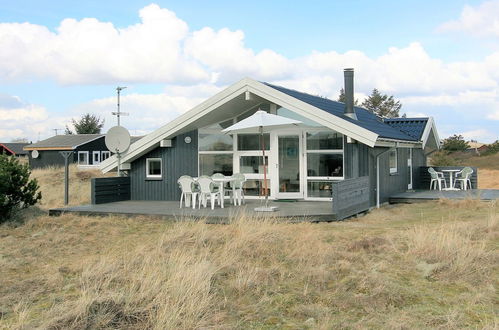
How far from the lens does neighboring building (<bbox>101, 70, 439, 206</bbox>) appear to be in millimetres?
13336

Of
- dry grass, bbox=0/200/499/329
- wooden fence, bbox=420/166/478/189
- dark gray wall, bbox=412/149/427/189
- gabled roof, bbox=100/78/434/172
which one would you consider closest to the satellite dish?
gabled roof, bbox=100/78/434/172

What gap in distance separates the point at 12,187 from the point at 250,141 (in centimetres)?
627

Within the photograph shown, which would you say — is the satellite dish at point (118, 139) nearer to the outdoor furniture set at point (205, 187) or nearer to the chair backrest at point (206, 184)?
the outdoor furniture set at point (205, 187)

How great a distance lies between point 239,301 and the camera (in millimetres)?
5164

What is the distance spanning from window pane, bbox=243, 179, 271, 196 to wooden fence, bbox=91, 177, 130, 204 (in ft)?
12.1

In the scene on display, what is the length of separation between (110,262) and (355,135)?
25.4ft

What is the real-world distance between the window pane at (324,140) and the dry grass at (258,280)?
4.86 meters

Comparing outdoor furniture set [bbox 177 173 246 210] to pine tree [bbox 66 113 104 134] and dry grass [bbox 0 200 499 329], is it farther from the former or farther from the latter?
pine tree [bbox 66 113 104 134]

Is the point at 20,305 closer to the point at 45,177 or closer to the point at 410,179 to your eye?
the point at 410,179

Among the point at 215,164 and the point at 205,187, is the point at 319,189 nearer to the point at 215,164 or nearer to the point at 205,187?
the point at 215,164

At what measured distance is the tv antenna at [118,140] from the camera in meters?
15.2

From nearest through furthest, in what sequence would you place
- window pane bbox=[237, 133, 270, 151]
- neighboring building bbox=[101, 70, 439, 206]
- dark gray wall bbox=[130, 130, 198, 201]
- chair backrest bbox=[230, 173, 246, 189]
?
chair backrest bbox=[230, 173, 246, 189] → neighboring building bbox=[101, 70, 439, 206] → window pane bbox=[237, 133, 270, 151] → dark gray wall bbox=[130, 130, 198, 201]

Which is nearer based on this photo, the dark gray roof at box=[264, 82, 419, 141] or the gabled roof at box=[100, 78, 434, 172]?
the gabled roof at box=[100, 78, 434, 172]

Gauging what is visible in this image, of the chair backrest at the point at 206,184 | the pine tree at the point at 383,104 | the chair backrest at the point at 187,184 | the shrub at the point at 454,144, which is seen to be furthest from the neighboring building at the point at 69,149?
the chair backrest at the point at 206,184
